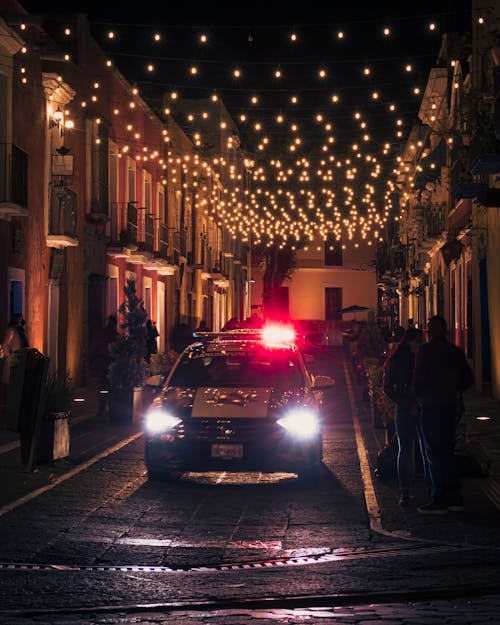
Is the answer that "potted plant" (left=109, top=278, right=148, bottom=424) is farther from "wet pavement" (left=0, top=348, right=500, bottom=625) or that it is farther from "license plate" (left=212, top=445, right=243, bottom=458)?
"wet pavement" (left=0, top=348, right=500, bottom=625)

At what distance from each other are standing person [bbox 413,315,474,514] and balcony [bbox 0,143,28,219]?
14.2 m

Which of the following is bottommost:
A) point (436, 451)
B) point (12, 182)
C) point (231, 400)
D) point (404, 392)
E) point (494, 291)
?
point (436, 451)

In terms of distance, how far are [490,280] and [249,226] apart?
36.2 metres

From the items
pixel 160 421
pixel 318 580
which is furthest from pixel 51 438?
pixel 318 580

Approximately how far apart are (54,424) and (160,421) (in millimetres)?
Result: 1686

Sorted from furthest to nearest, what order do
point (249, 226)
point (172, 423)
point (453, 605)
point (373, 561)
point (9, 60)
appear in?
point (249, 226) → point (9, 60) → point (172, 423) → point (373, 561) → point (453, 605)

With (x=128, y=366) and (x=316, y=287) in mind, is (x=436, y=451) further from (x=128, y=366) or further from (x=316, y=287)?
(x=316, y=287)

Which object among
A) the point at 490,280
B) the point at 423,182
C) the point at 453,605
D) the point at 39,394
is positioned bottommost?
the point at 453,605

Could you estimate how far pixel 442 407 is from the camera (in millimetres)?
11867

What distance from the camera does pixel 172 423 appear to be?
13922 millimetres

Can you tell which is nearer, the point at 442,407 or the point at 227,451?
the point at 442,407

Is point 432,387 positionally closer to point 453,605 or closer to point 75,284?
point 453,605

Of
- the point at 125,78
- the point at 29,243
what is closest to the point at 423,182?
the point at 125,78

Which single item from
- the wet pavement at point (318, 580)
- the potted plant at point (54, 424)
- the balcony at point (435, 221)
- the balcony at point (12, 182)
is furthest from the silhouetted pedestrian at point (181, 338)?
the wet pavement at point (318, 580)
